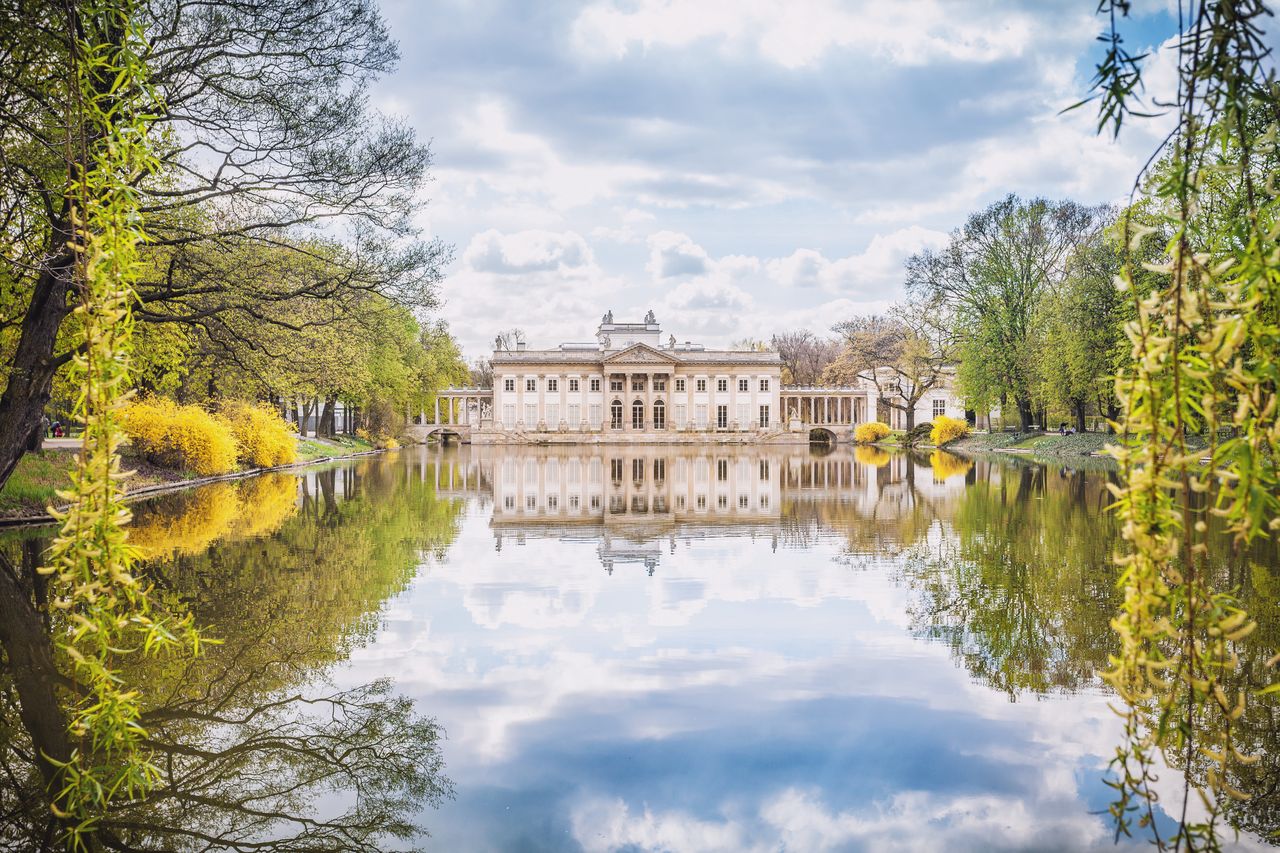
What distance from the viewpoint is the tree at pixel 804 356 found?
10962 cm

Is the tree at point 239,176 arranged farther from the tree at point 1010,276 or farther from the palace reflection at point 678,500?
the tree at point 1010,276

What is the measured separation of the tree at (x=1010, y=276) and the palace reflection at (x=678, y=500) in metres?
13.7

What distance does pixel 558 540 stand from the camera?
15188 mm

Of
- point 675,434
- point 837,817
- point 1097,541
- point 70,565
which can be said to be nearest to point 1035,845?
point 837,817

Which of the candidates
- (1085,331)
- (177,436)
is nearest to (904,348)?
(1085,331)

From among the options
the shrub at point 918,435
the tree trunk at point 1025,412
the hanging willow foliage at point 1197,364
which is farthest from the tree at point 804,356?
the hanging willow foliage at point 1197,364

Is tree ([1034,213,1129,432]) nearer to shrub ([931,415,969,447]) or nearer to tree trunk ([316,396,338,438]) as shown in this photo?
shrub ([931,415,969,447])

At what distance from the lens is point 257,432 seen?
109 feet

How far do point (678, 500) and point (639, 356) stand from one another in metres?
68.9

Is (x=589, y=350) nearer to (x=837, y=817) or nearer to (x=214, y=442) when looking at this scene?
(x=214, y=442)

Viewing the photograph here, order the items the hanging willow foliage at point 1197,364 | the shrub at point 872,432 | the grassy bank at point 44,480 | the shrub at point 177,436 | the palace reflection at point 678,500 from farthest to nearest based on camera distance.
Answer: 1. the shrub at point 872,432
2. the shrub at point 177,436
3. the grassy bank at point 44,480
4. the palace reflection at point 678,500
5. the hanging willow foliage at point 1197,364

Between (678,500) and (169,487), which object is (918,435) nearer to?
(678,500)

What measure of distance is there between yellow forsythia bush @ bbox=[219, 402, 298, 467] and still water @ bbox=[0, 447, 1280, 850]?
18.9m

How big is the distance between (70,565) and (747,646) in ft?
17.7
